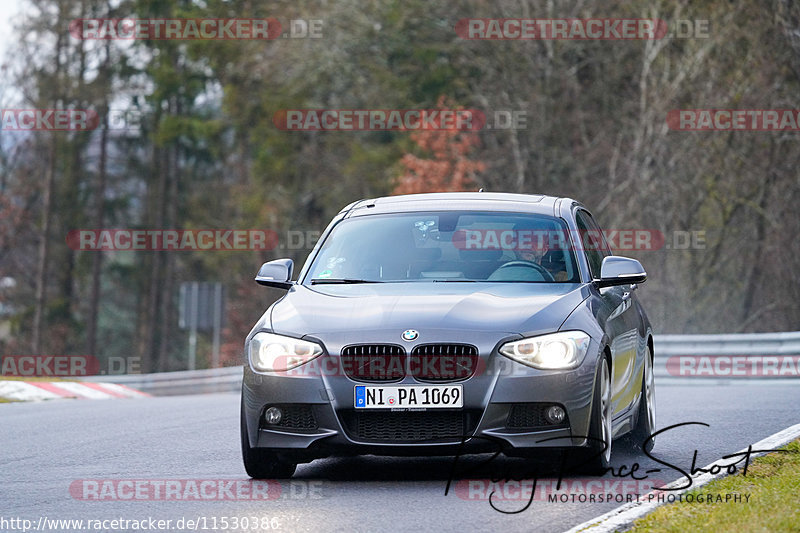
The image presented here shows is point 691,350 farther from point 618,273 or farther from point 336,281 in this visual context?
point 336,281

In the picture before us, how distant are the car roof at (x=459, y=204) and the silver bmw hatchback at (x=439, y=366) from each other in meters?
0.61

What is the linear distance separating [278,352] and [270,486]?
29.5 inches

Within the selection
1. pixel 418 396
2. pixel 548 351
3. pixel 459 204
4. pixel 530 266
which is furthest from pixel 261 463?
pixel 459 204

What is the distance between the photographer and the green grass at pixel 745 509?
21.7 ft

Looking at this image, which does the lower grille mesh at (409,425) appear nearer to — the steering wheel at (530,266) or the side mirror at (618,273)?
the steering wheel at (530,266)

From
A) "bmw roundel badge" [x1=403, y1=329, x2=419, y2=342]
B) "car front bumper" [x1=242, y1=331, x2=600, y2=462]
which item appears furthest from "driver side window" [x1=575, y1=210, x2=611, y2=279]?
"bmw roundel badge" [x1=403, y1=329, x2=419, y2=342]

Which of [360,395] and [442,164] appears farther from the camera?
[442,164]

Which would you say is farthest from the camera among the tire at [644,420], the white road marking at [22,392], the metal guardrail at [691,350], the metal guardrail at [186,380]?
the metal guardrail at [186,380]

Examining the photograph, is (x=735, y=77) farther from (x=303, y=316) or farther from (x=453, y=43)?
(x=303, y=316)

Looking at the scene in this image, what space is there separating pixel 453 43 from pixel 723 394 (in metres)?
24.7

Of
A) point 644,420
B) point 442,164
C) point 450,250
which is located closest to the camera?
point 450,250

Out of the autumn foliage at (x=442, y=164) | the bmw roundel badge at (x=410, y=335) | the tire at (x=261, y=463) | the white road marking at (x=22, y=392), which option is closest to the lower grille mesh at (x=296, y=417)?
the tire at (x=261, y=463)

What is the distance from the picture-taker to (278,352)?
8.44 meters

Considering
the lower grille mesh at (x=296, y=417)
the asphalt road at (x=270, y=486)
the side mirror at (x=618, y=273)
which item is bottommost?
the asphalt road at (x=270, y=486)
